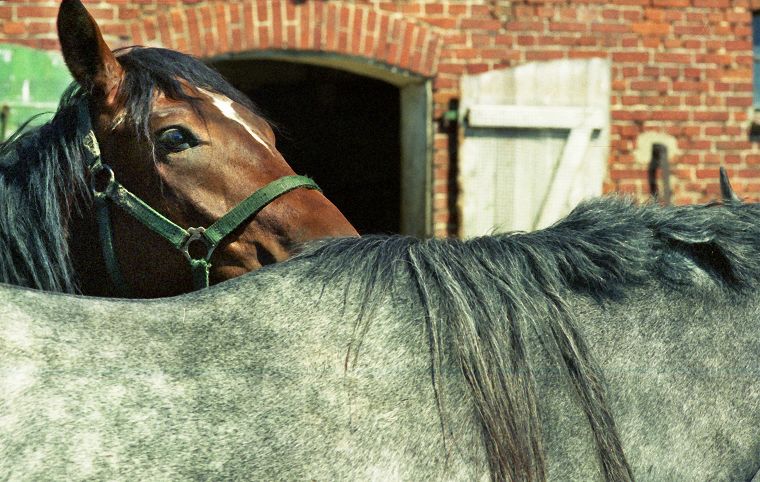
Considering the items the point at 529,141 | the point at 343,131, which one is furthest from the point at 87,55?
the point at 343,131

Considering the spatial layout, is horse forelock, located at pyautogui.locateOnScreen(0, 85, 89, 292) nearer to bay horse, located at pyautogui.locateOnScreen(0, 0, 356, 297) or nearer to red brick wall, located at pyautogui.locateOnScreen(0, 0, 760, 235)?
bay horse, located at pyautogui.locateOnScreen(0, 0, 356, 297)

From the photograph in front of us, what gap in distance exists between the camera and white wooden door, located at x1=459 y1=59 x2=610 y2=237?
611cm

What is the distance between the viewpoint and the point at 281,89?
353 inches

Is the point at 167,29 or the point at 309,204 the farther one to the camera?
the point at 167,29

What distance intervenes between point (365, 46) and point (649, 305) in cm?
445

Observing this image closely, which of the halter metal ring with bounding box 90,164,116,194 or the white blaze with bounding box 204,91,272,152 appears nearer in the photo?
the halter metal ring with bounding box 90,164,116,194

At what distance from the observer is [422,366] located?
1.56 meters

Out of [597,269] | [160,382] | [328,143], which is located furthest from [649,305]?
[328,143]

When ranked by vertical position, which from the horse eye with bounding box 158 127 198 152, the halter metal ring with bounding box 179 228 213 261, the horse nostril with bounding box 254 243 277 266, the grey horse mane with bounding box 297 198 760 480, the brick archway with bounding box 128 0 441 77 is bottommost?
the horse nostril with bounding box 254 243 277 266

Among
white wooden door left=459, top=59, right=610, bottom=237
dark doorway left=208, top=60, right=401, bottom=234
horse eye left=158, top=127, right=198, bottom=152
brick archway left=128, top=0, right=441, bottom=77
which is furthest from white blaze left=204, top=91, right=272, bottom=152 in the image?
dark doorway left=208, top=60, right=401, bottom=234

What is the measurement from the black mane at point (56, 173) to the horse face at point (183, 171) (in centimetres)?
3

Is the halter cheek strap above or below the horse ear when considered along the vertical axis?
below

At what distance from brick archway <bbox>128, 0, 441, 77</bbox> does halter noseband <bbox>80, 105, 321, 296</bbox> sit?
3.22 metres

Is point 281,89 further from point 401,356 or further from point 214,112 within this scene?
point 401,356
